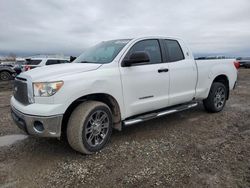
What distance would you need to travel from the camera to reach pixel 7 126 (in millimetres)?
5203

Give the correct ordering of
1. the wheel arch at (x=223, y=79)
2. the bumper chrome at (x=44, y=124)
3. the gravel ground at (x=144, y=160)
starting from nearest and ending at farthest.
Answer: the gravel ground at (x=144, y=160)
the bumper chrome at (x=44, y=124)
the wheel arch at (x=223, y=79)

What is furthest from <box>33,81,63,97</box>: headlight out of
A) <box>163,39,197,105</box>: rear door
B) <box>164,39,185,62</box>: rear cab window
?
<box>164,39,185,62</box>: rear cab window

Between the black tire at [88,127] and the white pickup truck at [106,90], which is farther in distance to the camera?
the black tire at [88,127]

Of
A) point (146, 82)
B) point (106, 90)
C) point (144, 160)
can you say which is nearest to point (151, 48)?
point (146, 82)

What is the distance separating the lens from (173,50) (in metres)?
4.99

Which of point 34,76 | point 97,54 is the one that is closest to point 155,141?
point 97,54

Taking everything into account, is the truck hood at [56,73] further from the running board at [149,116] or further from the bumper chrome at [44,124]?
the running board at [149,116]

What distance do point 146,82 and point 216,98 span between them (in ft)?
8.83

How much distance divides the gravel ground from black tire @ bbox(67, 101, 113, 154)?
0.63ft

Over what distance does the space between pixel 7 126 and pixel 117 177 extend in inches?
133

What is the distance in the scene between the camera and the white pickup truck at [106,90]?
3.27m

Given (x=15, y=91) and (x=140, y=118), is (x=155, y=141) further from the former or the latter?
(x=15, y=91)

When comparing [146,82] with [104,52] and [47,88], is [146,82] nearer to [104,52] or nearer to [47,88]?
[104,52]

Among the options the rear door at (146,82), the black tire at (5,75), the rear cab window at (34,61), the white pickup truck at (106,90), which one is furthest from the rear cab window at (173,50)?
the black tire at (5,75)
